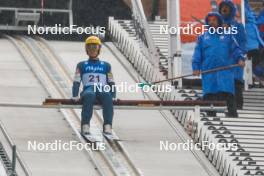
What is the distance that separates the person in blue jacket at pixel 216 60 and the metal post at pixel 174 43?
50.1 inches

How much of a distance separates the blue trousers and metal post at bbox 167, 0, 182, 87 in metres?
3.00

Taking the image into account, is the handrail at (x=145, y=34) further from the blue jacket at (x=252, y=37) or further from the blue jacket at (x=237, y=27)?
the blue jacket at (x=237, y=27)

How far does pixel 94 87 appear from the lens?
75.0 feet

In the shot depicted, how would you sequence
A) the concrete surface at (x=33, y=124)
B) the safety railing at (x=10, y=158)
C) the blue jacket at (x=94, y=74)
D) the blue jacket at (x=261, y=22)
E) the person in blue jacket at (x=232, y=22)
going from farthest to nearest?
the blue jacket at (x=261, y=22) → the person in blue jacket at (x=232, y=22) → the blue jacket at (x=94, y=74) → the concrete surface at (x=33, y=124) → the safety railing at (x=10, y=158)

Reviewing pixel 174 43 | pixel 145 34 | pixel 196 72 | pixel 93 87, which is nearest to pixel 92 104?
pixel 93 87

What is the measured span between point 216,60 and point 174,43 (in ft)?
5.73

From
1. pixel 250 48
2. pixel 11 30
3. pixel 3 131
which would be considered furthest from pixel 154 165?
pixel 11 30

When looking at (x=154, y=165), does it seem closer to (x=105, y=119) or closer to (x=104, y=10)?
(x=105, y=119)

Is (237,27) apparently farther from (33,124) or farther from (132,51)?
(132,51)

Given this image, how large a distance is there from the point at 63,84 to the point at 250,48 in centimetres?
318

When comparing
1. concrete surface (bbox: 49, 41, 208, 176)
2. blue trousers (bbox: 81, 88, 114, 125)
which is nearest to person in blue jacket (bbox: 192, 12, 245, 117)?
concrete surface (bbox: 49, 41, 208, 176)

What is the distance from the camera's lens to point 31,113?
963 inches

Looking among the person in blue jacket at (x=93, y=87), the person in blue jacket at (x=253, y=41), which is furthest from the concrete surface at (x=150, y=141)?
the person in blue jacket at (x=253, y=41)

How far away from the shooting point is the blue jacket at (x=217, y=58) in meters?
24.0
